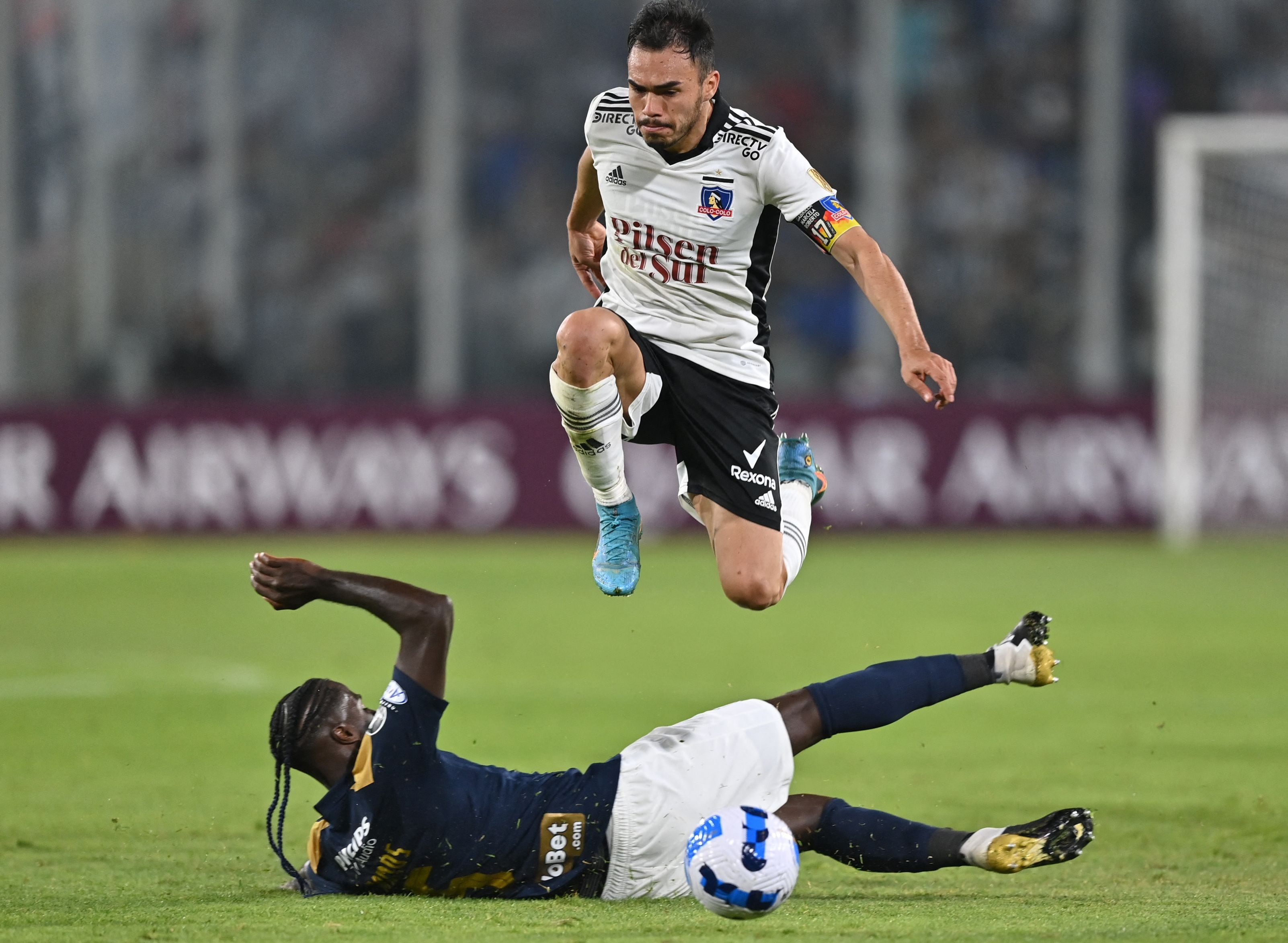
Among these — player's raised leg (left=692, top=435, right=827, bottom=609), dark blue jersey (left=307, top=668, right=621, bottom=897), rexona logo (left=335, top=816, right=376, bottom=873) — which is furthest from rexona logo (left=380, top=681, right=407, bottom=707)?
player's raised leg (left=692, top=435, right=827, bottom=609)

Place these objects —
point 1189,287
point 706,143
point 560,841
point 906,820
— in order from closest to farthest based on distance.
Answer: point 560,841, point 906,820, point 706,143, point 1189,287

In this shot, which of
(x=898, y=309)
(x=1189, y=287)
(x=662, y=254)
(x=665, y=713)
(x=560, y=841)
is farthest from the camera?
(x=1189, y=287)

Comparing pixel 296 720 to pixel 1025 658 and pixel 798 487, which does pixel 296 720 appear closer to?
pixel 1025 658

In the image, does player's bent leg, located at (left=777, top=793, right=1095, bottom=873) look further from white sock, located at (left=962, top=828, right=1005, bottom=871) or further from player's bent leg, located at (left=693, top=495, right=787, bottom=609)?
player's bent leg, located at (left=693, top=495, right=787, bottom=609)

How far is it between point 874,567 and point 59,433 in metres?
8.63

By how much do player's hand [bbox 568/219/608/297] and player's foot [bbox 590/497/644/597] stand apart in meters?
0.98

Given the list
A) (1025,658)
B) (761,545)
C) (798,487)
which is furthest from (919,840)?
(798,487)

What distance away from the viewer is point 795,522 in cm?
739

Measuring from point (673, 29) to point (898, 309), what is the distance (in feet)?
4.20

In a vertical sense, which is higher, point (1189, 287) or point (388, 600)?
point (1189, 287)

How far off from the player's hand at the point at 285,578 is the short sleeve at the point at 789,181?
90.2 inches

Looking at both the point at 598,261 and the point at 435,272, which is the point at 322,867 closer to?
the point at 598,261

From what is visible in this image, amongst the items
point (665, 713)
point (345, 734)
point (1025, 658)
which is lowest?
point (665, 713)

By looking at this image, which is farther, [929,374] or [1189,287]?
[1189,287]
